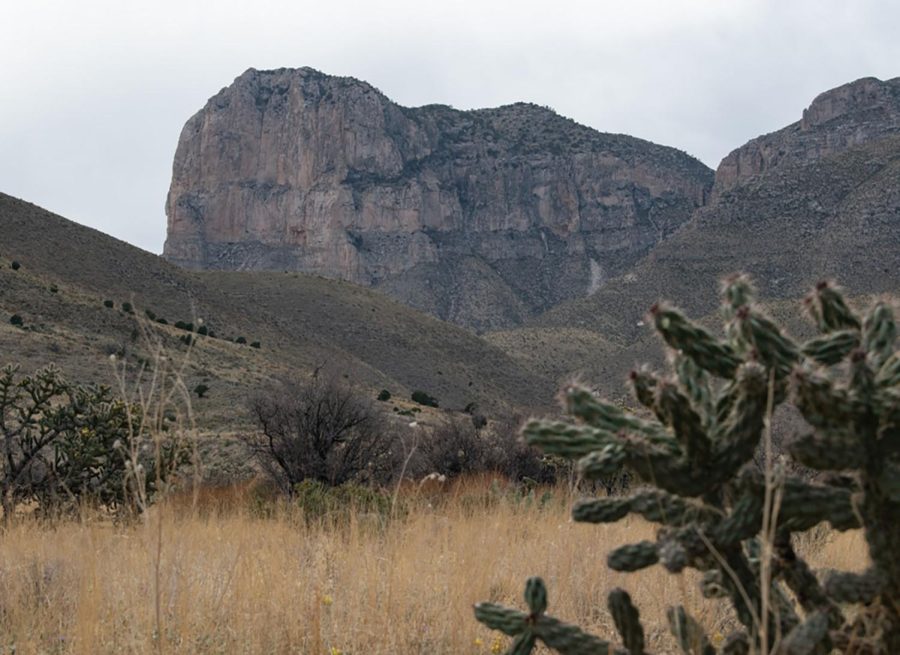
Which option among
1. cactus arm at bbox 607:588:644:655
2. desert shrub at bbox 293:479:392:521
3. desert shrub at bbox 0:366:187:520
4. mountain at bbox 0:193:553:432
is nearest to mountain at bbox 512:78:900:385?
mountain at bbox 0:193:553:432

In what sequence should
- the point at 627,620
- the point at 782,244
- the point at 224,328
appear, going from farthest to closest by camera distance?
the point at 782,244 < the point at 224,328 < the point at 627,620

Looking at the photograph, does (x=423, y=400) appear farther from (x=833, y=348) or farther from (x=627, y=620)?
(x=833, y=348)

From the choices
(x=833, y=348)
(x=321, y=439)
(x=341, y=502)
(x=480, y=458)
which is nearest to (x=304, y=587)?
(x=833, y=348)

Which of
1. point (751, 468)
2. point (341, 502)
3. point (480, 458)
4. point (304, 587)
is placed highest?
point (751, 468)

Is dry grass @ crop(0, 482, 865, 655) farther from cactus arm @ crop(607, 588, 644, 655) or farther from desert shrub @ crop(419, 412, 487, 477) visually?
desert shrub @ crop(419, 412, 487, 477)

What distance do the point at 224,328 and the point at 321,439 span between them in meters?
42.6

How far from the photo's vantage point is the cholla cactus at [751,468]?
1951mm

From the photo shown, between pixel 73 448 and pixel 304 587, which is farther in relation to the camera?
pixel 73 448

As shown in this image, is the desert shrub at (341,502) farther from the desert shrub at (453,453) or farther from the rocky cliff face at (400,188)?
the rocky cliff face at (400,188)

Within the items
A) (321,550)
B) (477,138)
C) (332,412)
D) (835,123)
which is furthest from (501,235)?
(321,550)

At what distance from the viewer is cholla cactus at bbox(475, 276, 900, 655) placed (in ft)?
6.40

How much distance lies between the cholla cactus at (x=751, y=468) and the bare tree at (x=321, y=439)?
32.3ft

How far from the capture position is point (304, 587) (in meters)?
4.42

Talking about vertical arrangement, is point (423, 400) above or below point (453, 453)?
below
